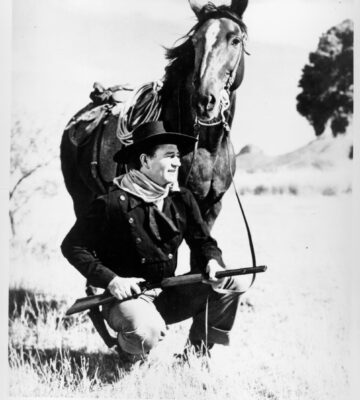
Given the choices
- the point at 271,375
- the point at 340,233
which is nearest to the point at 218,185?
the point at 340,233

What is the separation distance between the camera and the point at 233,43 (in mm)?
4973

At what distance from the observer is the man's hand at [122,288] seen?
4824 mm

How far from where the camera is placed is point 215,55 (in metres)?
4.95

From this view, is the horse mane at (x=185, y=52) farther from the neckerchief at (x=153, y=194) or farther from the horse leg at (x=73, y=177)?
the horse leg at (x=73, y=177)

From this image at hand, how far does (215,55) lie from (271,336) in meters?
1.52

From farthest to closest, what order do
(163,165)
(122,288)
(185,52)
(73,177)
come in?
1. (73,177)
2. (185,52)
3. (163,165)
4. (122,288)

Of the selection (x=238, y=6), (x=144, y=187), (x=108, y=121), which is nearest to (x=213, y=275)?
(x=144, y=187)

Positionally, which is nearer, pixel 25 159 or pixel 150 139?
pixel 150 139

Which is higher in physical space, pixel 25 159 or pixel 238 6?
pixel 238 6

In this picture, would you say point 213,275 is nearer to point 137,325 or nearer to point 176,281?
point 176,281

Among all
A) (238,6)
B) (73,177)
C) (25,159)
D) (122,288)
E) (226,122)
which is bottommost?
(122,288)

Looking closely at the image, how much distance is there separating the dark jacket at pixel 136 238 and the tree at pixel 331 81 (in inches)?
32.1

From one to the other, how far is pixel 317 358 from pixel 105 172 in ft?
4.93

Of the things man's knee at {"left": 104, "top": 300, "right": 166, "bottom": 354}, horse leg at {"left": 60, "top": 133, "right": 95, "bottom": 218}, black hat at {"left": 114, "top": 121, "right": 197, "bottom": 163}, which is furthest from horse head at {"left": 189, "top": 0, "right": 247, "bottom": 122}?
man's knee at {"left": 104, "top": 300, "right": 166, "bottom": 354}
